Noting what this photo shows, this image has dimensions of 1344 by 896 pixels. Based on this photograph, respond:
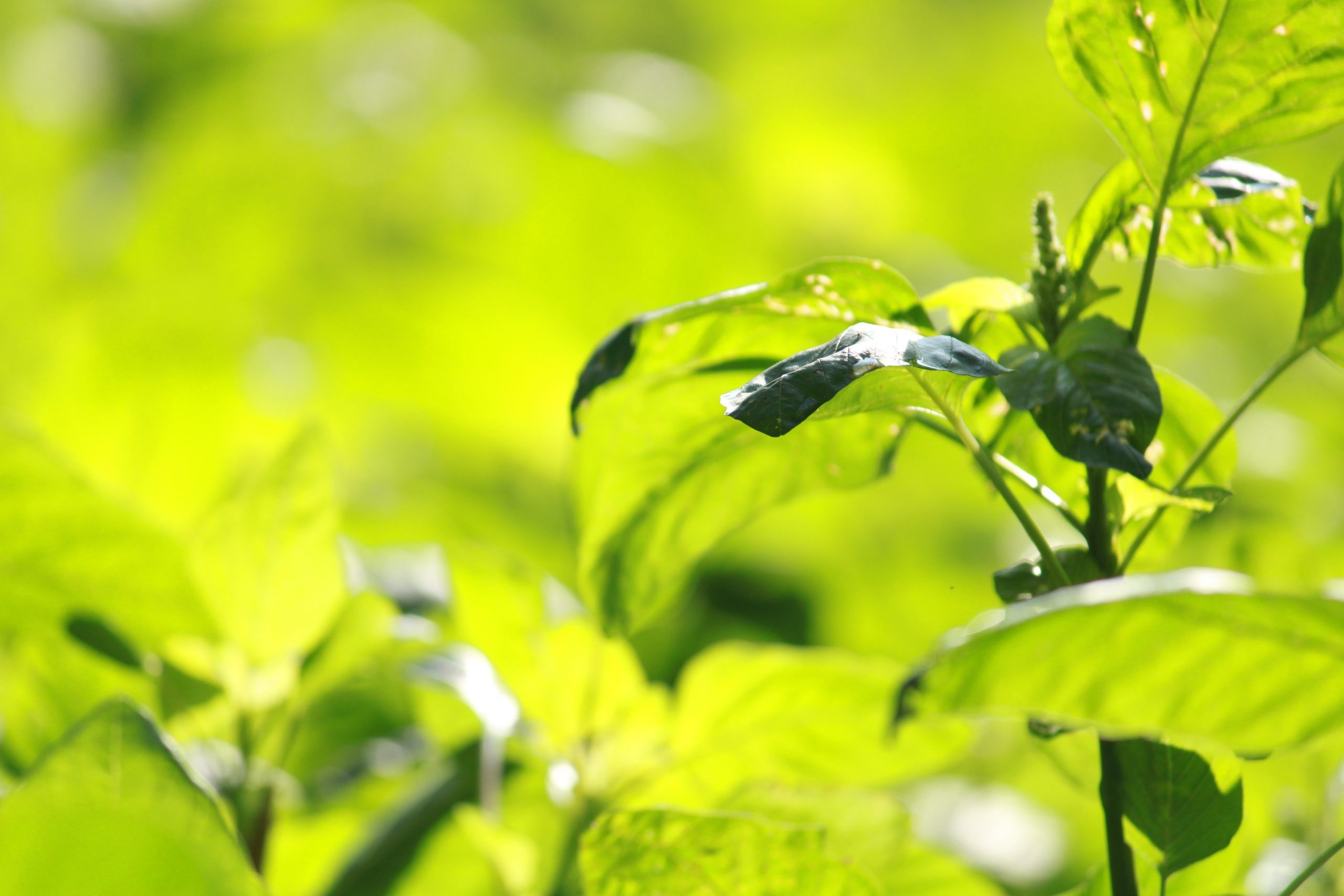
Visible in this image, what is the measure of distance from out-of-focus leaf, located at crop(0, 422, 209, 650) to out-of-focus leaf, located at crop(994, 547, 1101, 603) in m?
0.36

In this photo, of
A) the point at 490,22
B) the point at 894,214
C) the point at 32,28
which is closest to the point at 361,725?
the point at 894,214

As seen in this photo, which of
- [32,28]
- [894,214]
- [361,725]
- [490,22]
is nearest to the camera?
[361,725]

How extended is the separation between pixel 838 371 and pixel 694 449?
133mm

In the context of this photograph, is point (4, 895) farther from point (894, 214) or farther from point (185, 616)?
point (894, 214)

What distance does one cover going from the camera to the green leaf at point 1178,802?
1.05 feet

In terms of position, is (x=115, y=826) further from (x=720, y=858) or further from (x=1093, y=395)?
(x=1093, y=395)

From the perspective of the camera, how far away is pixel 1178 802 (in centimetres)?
32

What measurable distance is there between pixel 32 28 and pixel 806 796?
2.47 metres

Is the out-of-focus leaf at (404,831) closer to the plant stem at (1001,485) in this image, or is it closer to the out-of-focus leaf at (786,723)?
the out-of-focus leaf at (786,723)

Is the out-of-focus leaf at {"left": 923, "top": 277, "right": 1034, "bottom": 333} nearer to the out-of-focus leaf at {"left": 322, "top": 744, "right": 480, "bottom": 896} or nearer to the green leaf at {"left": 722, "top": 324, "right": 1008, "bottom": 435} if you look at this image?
the green leaf at {"left": 722, "top": 324, "right": 1008, "bottom": 435}

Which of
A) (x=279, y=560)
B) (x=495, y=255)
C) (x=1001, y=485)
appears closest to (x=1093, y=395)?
(x=1001, y=485)

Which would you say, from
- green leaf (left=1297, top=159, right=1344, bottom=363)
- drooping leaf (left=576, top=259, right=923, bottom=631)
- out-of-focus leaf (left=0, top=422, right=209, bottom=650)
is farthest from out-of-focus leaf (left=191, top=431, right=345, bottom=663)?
green leaf (left=1297, top=159, right=1344, bottom=363)

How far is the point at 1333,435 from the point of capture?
1.21 meters

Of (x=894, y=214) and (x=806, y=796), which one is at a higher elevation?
(x=806, y=796)
